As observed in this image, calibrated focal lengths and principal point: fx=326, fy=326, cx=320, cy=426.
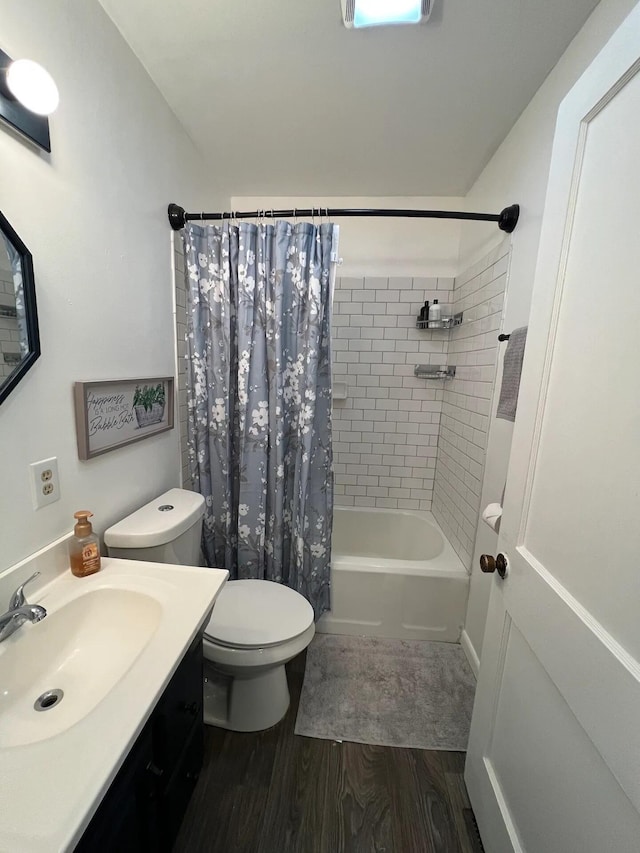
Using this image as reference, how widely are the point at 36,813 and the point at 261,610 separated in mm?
939

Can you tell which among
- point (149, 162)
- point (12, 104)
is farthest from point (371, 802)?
point (149, 162)

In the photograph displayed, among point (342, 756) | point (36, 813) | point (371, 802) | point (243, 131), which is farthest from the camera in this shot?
point (243, 131)

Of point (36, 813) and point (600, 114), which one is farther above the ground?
point (600, 114)

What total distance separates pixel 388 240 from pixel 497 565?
2.05 meters

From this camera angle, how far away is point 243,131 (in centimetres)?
151

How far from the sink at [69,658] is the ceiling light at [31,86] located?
1181mm

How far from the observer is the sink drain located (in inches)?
27.6

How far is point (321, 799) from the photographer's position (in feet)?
3.67

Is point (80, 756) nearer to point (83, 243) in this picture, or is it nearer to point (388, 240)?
point (83, 243)

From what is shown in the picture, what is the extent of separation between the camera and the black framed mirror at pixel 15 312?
758 millimetres

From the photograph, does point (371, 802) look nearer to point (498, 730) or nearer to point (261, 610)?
point (498, 730)

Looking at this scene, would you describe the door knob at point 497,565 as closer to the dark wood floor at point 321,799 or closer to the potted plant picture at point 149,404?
the dark wood floor at point 321,799

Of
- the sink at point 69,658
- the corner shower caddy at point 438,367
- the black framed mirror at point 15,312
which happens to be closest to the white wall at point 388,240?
the corner shower caddy at point 438,367

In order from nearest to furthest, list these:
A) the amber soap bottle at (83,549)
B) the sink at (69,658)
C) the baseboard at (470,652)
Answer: the sink at (69,658)
the amber soap bottle at (83,549)
the baseboard at (470,652)
